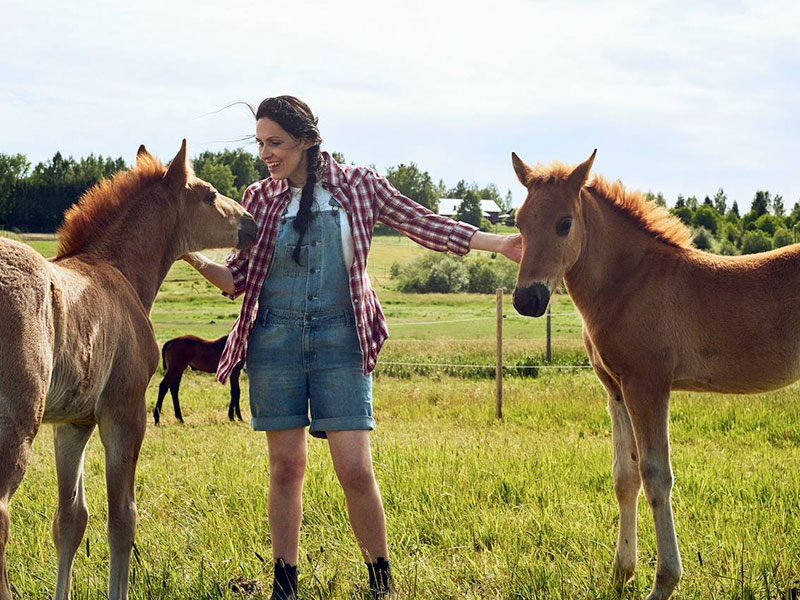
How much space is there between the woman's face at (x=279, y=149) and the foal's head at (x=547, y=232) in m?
1.12

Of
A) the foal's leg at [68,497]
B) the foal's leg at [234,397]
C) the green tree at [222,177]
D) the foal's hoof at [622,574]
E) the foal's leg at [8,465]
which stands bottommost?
the foal's leg at [234,397]

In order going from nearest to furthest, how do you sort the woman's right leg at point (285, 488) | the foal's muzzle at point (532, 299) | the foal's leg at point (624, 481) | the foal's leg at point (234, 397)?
the foal's muzzle at point (532, 299)
the woman's right leg at point (285, 488)
the foal's leg at point (624, 481)
the foal's leg at point (234, 397)

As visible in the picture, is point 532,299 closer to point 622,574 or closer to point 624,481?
point 624,481

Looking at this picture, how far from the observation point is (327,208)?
138 inches

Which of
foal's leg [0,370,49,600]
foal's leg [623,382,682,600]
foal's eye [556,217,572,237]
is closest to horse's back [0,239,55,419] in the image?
foal's leg [0,370,49,600]

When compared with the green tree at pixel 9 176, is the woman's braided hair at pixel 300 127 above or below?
below

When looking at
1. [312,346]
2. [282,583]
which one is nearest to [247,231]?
[312,346]

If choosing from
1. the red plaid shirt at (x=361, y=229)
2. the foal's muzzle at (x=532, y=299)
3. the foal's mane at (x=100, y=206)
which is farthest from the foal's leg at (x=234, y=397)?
the foal's muzzle at (x=532, y=299)

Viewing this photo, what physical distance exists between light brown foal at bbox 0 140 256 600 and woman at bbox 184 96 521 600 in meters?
0.47

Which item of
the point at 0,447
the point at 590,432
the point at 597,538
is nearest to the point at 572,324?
the point at 590,432

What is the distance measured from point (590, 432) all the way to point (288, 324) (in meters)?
5.91

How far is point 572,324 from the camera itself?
33188mm

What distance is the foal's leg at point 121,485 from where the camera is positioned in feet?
10.8

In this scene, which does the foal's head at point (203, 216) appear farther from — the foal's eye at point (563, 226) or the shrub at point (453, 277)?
the shrub at point (453, 277)
